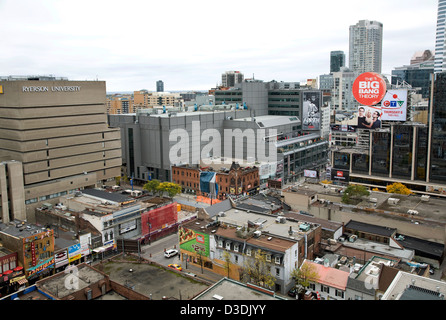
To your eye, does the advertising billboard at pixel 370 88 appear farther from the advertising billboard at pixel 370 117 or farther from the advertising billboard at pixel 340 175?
the advertising billboard at pixel 340 175

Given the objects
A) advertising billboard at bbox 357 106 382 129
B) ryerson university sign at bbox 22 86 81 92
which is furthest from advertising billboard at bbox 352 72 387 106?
ryerson university sign at bbox 22 86 81 92

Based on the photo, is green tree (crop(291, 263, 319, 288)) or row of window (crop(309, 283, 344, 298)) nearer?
row of window (crop(309, 283, 344, 298))

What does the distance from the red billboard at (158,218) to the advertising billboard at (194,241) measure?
388 inches

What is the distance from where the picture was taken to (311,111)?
10956 centimetres

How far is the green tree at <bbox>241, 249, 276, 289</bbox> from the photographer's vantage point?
35969 mm

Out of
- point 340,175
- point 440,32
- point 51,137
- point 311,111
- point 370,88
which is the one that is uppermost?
point 440,32

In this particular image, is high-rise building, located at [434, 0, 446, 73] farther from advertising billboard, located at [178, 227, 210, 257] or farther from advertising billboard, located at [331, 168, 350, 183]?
advertising billboard, located at [178, 227, 210, 257]

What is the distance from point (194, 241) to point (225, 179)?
31067 millimetres

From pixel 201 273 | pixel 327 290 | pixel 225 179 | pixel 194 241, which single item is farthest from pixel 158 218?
pixel 327 290

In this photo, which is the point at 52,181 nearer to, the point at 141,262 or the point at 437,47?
the point at 141,262

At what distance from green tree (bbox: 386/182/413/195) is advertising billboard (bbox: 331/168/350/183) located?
35.3 ft

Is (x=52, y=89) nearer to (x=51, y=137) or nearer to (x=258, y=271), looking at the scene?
(x=51, y=137)
